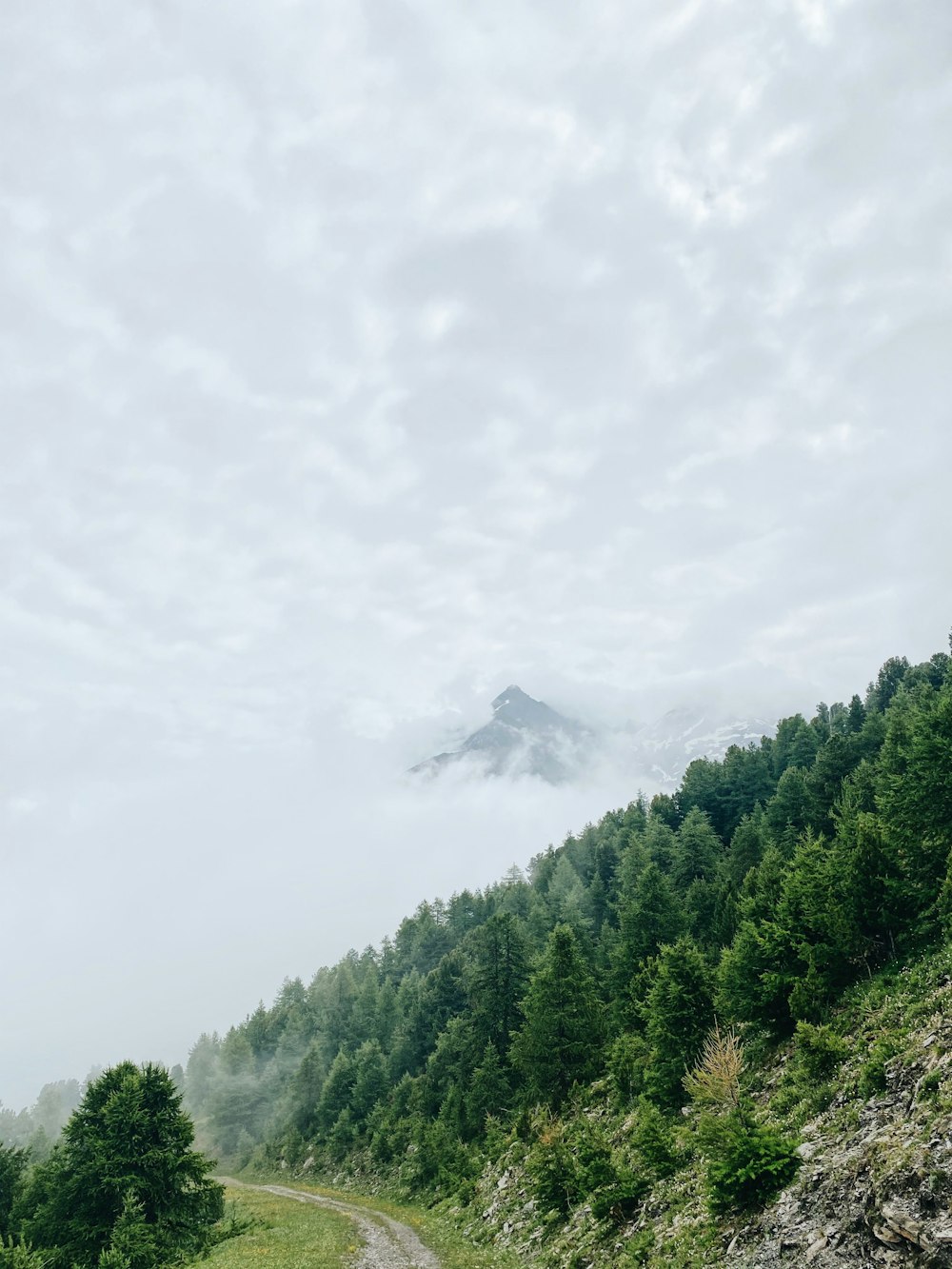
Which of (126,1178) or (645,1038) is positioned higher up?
(126,1178)

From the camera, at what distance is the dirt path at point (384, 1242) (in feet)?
93.9

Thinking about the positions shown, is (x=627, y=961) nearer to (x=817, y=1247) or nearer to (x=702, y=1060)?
(x=702, y=1060)

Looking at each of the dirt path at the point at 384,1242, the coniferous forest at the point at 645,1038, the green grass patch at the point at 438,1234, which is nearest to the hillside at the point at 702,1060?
the coniferous forest at the point at 645,1038

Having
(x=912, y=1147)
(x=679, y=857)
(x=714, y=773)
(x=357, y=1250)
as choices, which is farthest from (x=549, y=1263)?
(x=714, y=773)

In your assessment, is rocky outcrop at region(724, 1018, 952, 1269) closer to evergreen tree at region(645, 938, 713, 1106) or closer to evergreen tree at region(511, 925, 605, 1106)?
evergreen tree at region(645, 938, 713, 1106)

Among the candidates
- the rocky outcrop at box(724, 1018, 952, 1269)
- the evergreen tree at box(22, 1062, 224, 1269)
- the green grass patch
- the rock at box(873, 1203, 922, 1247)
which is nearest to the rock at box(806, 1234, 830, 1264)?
the rocky outcrop at box(724, 1018, 952, 1269)

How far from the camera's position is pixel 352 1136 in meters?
70.2

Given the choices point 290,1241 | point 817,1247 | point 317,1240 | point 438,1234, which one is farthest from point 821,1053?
point 290,1241

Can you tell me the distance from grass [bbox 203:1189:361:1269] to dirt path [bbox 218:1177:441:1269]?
0.78 metres

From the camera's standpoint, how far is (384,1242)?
33781 mm

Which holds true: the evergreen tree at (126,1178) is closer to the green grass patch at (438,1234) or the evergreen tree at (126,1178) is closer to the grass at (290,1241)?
the grass at (290,1241)

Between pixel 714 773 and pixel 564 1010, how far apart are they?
69723mm

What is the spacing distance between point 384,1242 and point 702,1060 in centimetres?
2048

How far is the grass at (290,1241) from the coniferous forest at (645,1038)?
359 cm
